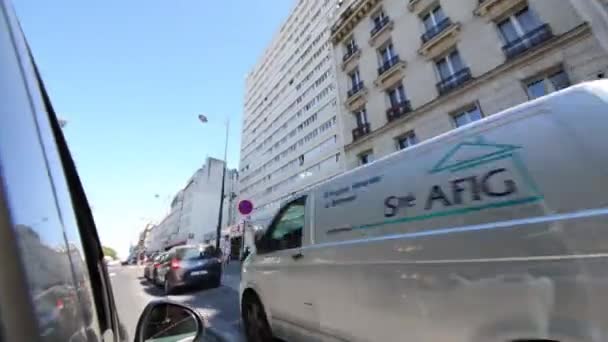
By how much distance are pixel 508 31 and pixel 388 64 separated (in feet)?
17.0

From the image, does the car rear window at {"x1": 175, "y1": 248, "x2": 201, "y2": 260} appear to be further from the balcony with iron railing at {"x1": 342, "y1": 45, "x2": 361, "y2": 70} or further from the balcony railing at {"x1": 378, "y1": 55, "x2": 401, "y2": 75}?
the balcony with iron railing at {"x1": 342, "y1": 45, "x2": 361, "y2": 70}

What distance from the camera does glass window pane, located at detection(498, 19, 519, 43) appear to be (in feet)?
34.0

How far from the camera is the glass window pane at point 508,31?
34.0 ft

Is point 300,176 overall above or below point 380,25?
below

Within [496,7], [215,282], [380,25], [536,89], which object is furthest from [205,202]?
[536,89]

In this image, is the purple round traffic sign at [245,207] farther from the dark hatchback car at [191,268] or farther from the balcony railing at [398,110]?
the balcony railing at [398,110]

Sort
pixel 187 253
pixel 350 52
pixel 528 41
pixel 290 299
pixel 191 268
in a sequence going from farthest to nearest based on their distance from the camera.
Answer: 1. pixel 350 52
2. pixel 528 41
3. pixel 187 253
4. pixel 191 268
5. pixel 290 299

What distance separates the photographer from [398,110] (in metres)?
13.7

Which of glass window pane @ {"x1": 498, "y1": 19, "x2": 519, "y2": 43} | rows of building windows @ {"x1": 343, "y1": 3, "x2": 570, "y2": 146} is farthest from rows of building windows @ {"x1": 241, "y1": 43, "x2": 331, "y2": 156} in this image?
glass window pane @ {"x1": 498, "y1": 19, "x2": 519, "y2": 43}

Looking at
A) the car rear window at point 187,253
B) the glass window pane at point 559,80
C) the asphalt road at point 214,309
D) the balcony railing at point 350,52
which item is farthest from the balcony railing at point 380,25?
the asphalt road at point 214,309

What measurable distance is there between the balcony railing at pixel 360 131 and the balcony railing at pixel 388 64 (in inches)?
109

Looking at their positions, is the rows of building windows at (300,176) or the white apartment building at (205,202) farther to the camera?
the white apartment building at (205,202)

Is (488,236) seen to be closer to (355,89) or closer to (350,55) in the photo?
(355,89)

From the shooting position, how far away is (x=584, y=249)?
1.26 meters
